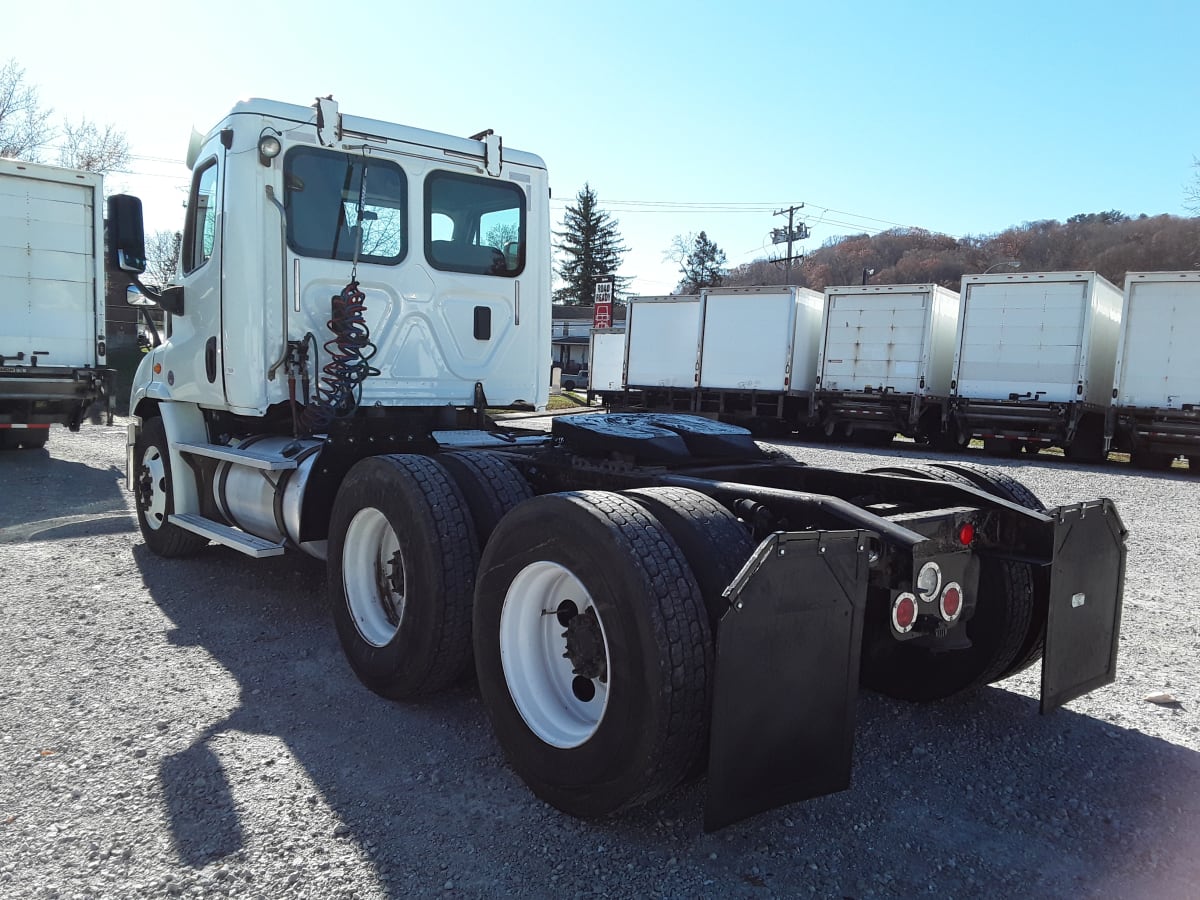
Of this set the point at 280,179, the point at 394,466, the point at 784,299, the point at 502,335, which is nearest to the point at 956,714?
the point at 394,466

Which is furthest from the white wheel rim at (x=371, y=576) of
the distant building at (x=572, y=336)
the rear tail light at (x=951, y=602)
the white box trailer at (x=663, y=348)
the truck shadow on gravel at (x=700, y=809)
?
the distant building at (x=572, y=336)

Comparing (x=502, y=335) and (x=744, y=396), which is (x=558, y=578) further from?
(x=744, y=396)

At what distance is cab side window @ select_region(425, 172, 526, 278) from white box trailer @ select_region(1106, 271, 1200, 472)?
14.9 metres

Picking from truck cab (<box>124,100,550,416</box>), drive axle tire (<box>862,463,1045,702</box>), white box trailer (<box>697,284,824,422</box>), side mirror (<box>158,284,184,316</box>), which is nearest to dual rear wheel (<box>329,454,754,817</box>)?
drive axle tire (<box>862,463,1045,702</box>)

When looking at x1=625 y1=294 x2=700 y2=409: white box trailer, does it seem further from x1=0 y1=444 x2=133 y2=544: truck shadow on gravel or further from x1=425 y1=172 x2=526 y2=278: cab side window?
x1=425 y1=172 x2=526 y2=278: cab side window

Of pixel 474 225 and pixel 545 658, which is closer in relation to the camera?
pixel 545 658

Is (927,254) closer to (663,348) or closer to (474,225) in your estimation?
(663,348)

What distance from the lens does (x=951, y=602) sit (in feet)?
9.77

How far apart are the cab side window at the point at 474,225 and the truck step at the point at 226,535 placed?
6.85 feet

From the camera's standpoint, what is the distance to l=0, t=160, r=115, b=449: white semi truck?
437 inches

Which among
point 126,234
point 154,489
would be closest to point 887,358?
point 154,489

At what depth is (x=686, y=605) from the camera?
99.4 inches

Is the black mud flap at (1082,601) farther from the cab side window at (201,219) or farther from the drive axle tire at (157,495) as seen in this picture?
the drive axle tire at (157,495)

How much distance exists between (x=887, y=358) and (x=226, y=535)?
17300mm
